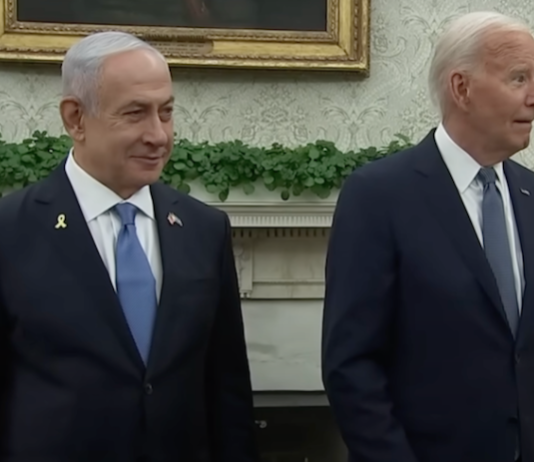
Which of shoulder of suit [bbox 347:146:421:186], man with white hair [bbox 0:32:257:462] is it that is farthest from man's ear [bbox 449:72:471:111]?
man with white hair [bbox 0:32:257:462]

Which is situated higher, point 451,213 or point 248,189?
point 248,189

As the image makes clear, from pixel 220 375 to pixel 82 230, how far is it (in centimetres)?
41

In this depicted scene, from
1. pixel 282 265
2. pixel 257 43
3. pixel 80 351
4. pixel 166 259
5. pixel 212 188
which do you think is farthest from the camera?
pixel 282 265

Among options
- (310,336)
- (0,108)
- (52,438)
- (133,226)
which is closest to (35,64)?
(0,108)

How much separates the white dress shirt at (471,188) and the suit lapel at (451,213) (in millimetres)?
15

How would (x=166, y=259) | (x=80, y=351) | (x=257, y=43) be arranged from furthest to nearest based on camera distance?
(x=257, y=43) → (x=166, y=259) → (x=80, y=351)

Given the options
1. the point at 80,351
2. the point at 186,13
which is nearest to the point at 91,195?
the point at 80,351

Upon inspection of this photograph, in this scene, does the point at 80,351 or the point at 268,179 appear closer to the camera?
the point at 80,351

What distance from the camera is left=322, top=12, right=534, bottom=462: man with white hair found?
1.54m

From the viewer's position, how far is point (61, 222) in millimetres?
1508

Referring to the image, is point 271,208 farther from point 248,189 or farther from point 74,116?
point 74,116

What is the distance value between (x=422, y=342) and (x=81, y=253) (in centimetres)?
63

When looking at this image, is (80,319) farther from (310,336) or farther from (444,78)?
(310,336)

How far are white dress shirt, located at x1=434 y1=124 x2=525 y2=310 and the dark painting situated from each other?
4.82 ft
